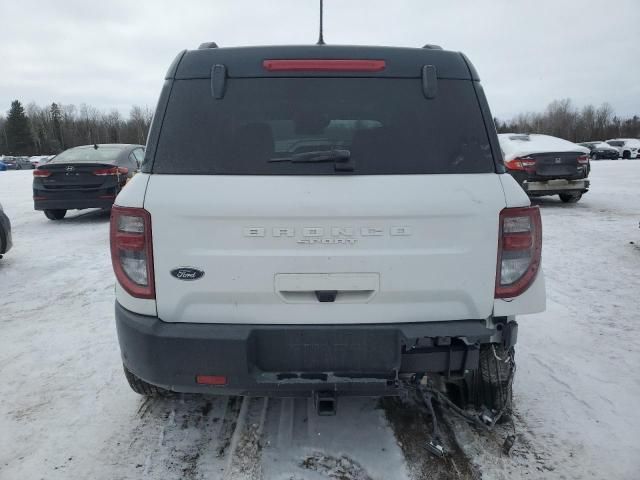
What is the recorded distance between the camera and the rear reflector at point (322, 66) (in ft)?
7.45

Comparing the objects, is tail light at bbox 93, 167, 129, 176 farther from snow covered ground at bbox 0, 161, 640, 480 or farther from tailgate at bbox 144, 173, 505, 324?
tailgate at bbox 144, 173, 505, 324

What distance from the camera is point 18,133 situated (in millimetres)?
80188

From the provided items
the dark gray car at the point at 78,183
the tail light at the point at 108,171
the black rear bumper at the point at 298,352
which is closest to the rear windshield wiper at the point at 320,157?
the black rear bumper at the point at 298,352

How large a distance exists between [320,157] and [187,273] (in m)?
0.80

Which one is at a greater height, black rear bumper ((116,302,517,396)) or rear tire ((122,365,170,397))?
black rear bumper ((116,302,517,396))

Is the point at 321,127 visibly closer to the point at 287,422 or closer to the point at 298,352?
the point at 298,352


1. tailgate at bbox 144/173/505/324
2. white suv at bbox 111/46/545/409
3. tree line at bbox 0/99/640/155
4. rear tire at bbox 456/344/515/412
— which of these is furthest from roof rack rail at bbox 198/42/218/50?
tree line at bbox 0/99/640/155

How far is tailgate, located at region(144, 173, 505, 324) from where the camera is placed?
2.05 metres

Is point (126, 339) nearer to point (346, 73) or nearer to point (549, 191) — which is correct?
point (346, 73)

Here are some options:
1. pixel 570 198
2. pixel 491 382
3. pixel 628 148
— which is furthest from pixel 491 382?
pixel 628 148

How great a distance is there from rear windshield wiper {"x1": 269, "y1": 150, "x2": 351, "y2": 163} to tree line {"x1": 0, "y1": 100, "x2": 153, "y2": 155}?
77.1 meters

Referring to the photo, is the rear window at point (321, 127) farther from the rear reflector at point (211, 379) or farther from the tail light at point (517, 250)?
the rear reflector at point (211, 379)

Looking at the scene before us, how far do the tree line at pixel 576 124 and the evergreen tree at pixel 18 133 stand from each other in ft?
252

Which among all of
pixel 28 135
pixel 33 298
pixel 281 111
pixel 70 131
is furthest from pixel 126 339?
pixel 70 131
